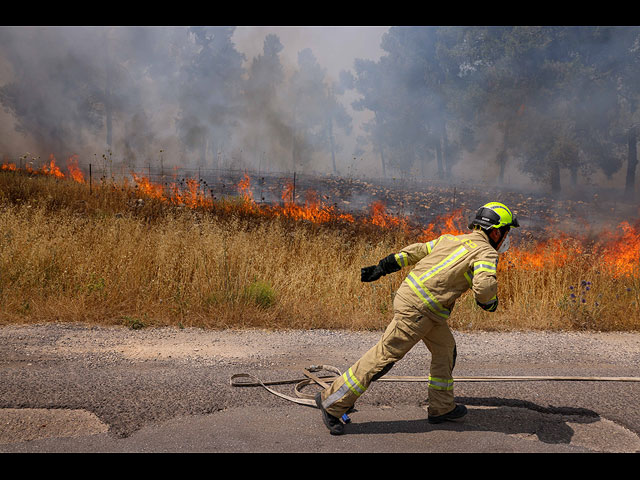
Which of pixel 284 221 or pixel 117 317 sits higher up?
pixel 284 221

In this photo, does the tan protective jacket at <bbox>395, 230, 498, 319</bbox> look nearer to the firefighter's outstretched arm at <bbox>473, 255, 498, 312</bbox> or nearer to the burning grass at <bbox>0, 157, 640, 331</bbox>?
the firefighter's outstretched arm at <bbox>473, 255, 498, 312</bbox>

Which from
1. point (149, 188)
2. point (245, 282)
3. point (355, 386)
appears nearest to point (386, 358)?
point (355, 386)

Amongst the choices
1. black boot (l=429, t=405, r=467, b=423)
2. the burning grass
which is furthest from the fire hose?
the burning grass

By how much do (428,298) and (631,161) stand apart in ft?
56.6

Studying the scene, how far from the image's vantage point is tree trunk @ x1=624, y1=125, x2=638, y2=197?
17.1m

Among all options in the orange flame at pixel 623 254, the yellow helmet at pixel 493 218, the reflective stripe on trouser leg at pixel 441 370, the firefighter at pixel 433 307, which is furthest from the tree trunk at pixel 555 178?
the reflective stripe on trouser leg at pixel 441 370

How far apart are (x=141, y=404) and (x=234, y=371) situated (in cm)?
98

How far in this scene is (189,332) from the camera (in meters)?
5.86

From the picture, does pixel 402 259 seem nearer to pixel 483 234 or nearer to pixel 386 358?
pixel 483 234

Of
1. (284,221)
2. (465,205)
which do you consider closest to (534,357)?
(284,221)

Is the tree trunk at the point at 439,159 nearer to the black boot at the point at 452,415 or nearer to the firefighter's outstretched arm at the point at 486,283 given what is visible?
the black boot at the point at 452,415

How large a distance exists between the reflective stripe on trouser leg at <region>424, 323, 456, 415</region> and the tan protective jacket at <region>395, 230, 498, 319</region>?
203 mm

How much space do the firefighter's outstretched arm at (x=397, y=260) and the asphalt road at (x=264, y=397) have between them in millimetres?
1004

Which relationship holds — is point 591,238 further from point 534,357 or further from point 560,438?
point 560,438
